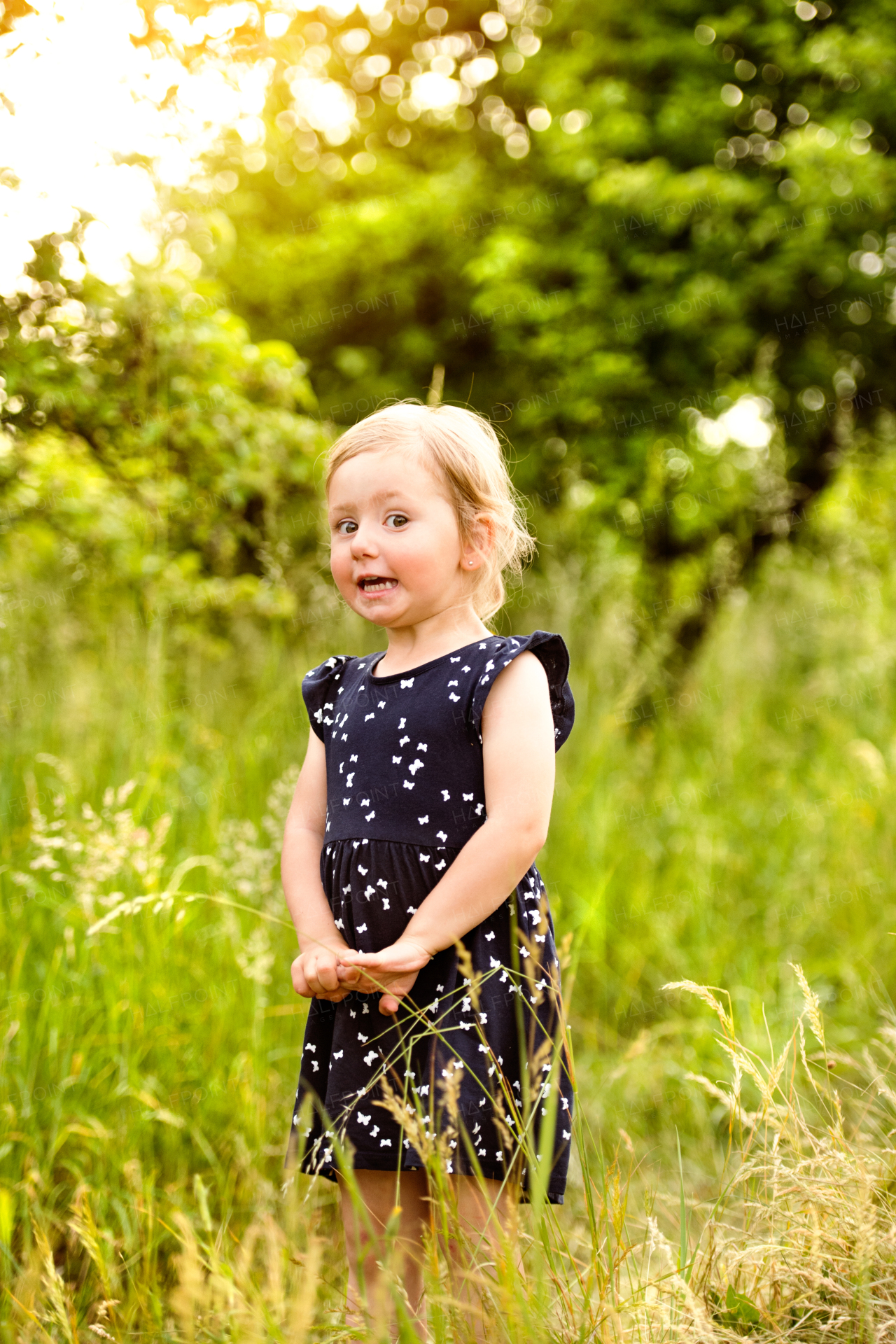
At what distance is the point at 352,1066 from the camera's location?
4.56 ft

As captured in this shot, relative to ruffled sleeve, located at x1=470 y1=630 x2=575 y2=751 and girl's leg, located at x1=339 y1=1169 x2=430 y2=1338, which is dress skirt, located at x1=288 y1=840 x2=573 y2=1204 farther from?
ruffled sleeve, located at x1=470 y1=630 x2=575 y2=751

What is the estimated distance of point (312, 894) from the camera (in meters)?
1.46

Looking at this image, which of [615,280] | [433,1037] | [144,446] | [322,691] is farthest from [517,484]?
[433,1037]

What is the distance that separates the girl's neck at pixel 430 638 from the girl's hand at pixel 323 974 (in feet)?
1.31

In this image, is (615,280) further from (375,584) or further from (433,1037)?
(433,1037)

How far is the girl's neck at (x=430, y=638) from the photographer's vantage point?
1473 millimetres

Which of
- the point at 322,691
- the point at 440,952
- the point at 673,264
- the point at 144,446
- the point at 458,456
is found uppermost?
the point at 673,264

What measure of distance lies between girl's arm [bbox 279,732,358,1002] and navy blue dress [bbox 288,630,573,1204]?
0.03m

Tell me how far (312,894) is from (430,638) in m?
0.40

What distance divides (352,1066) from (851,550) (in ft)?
12.7

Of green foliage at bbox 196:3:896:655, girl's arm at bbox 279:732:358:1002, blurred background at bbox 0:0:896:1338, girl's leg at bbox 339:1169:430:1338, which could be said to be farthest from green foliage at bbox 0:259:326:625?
green foliage at bbox 196:3:896:655

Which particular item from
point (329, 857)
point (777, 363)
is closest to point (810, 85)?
point (777, 363)

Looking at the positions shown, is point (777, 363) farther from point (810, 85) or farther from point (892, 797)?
point (892, 797)

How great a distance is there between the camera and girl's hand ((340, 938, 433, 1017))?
127cm
